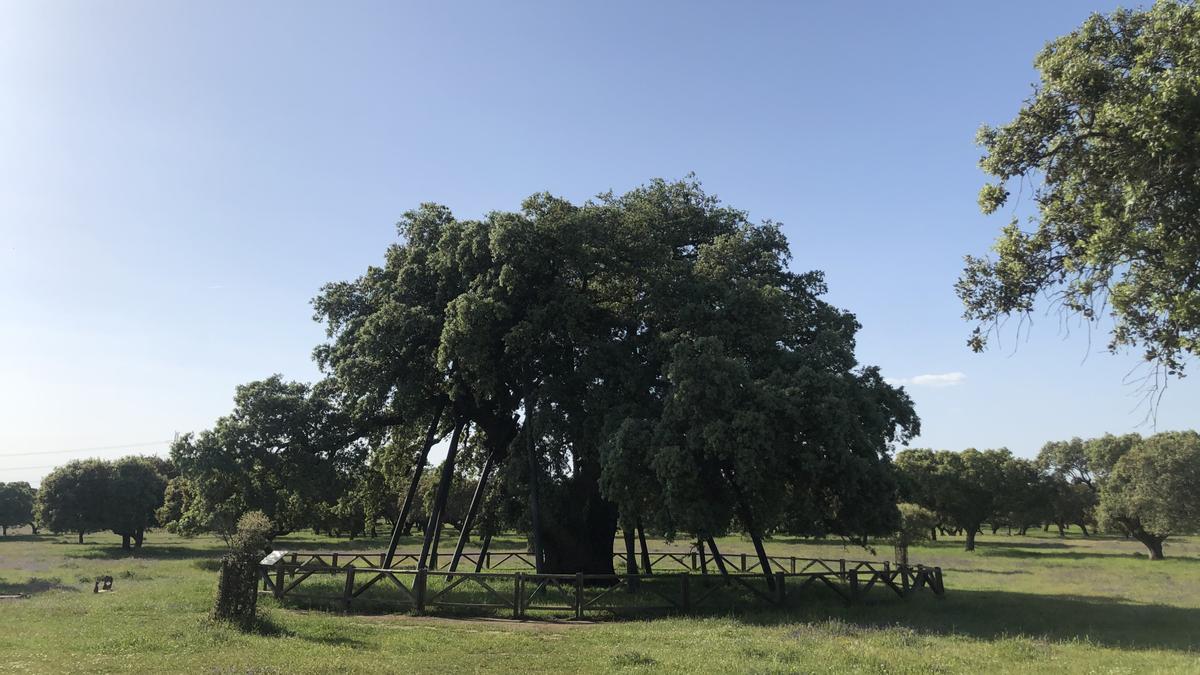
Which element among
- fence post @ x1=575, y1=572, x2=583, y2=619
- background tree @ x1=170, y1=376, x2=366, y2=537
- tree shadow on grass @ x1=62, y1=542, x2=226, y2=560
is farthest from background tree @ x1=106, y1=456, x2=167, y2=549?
fence post @ x1=575, y1=572, x2=583, y2=619

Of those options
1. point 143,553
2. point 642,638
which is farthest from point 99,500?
point 642,638

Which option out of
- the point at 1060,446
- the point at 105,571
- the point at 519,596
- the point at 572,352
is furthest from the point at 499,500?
the point at 1060,446

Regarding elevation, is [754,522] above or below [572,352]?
below

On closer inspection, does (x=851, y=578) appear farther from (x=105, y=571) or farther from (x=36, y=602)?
(x=105, y=571)

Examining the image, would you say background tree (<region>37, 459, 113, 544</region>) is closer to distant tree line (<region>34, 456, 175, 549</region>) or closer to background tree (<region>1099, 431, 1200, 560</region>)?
distant tree line (<region>34, 456, 175, 549</region>)

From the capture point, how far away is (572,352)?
29.2m

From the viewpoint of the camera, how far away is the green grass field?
13539mm

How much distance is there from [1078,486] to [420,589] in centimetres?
10518

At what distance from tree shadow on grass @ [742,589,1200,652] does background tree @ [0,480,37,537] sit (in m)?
127

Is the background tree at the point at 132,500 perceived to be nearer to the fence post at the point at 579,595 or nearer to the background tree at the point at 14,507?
the background tree at the point at 14,507

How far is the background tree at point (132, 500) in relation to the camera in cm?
6669

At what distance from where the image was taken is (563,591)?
22859 millimetres

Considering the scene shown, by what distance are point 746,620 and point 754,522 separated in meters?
3.25

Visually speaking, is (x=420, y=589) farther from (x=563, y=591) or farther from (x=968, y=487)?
(x=968, y=487)
